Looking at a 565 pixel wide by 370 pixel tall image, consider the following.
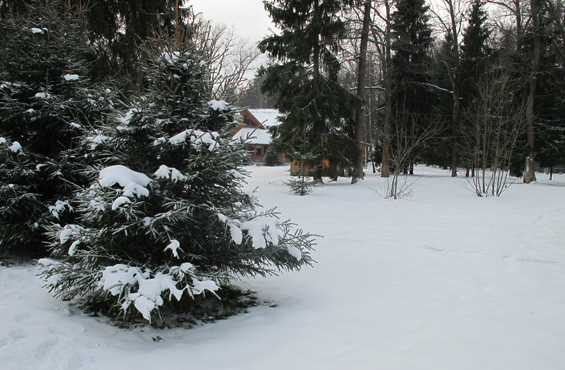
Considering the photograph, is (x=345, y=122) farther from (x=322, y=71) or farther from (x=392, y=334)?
(x=392, y=334)

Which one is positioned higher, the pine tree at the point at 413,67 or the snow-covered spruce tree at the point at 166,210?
the pine tree at the point at 413,67

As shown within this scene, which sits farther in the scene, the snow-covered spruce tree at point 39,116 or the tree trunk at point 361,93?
the tree trunk at point 361,93

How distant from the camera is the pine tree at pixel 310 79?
16766 mm

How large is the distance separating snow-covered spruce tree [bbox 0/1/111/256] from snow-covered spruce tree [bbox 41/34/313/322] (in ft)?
5.77

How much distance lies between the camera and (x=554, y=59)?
76.8 feet

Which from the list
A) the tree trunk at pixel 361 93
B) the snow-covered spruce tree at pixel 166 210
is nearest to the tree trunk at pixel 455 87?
the tree trunk at pixel 361 93

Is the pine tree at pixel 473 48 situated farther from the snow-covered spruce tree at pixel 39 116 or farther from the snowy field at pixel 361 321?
the snow-covered spruce tree at pixel 39 116

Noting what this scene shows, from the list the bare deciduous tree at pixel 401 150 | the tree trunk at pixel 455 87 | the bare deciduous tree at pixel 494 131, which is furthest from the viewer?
the tree trunk at pixel 455 87

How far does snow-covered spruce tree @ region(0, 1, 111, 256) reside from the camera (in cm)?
497

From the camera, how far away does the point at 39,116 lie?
5125 millimetres

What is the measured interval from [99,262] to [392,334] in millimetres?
2688

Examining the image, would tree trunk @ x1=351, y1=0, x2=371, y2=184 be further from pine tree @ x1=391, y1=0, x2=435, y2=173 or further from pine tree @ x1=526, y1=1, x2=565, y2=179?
pine tree @ x1=526, y1=1, x2=565, y2=179

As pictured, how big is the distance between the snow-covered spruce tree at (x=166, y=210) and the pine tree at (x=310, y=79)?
1243 cm

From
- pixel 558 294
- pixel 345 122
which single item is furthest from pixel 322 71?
pixel 558 294
